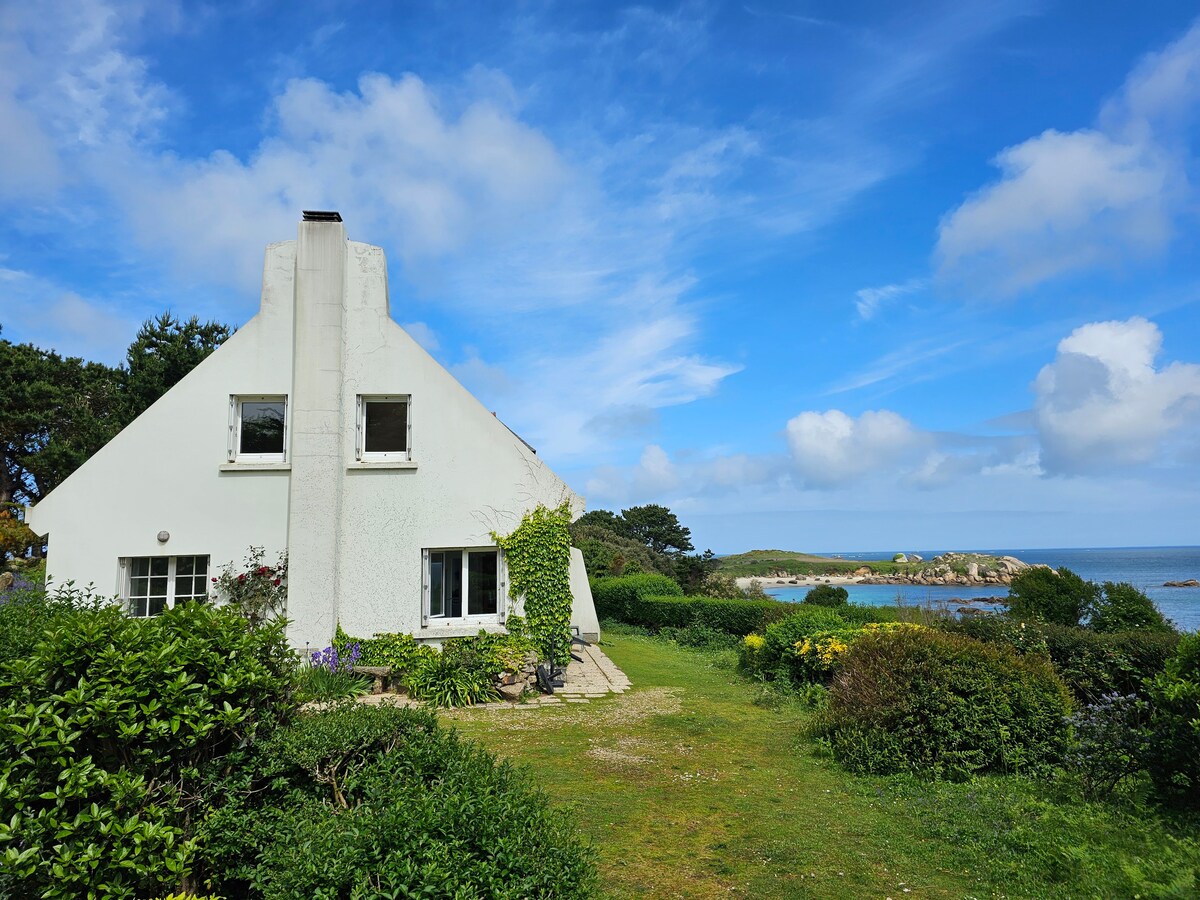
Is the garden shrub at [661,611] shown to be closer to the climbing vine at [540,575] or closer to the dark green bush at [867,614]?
the dark green bush at [867,614]

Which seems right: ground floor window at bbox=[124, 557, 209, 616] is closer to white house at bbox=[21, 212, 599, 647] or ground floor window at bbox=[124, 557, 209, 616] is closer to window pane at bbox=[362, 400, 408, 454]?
white house at bbox=[21, 212, 599, 647]

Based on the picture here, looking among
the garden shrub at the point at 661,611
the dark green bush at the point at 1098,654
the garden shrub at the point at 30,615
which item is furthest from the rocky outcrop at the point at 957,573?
the garden shrub at the point at 30,615

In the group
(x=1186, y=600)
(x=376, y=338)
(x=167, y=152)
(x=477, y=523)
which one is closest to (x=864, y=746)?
(x=477, y=523)

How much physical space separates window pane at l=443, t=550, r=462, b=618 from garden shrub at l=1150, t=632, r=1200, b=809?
10281 millimetres

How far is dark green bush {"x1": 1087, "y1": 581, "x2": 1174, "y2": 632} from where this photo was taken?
43.7ft

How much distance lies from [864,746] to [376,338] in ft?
34.9

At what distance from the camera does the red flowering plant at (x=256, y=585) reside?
1173cm

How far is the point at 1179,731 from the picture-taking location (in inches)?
218

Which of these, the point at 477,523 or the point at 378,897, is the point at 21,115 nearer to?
the point at 477,523

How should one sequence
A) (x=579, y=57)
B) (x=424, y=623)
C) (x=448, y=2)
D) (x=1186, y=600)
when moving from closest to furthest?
(x=448, y=2) < (x=579, y=57) < (x=424, y=623) < (x=1186, y=600)

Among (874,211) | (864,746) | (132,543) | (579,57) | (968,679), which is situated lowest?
(864,746)

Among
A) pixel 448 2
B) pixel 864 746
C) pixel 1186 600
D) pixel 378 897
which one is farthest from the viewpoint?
pixel 1186 600

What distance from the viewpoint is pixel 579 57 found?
11.4 metres

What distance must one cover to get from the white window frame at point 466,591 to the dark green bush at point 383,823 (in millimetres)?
7192
